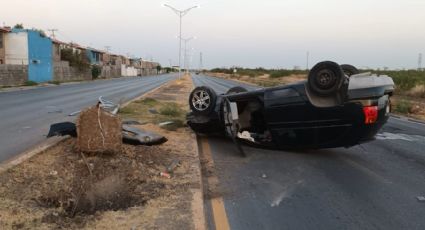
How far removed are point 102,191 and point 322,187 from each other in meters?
3.04

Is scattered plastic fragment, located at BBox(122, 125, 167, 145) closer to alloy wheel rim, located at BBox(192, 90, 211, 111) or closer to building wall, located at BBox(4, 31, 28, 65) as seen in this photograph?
alloy wheel rim, located at BBox(192, 90, 211, 111)

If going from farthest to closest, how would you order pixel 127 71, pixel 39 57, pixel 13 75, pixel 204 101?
pixel 127 71, pixel 39 57, pixel 13 75, pixel 204 101

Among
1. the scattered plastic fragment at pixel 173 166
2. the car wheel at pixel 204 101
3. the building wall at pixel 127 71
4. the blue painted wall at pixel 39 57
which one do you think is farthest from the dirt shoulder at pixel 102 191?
the building wall at pixel 127 71

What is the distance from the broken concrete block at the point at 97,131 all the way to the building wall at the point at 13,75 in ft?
116

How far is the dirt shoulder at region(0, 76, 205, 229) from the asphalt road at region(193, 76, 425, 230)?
46cm

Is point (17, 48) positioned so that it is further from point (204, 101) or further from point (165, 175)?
point (165, 175)

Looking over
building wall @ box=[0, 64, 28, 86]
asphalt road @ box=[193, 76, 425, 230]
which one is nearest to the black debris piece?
asphalt road @ box=[193, 76, 425, 230]

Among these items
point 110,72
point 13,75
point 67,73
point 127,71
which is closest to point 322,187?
point 13,75

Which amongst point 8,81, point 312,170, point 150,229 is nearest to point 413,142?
point 312,170

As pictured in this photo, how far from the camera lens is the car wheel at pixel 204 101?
33.8ft

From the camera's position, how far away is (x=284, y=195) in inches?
256

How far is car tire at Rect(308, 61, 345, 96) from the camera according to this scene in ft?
27.7

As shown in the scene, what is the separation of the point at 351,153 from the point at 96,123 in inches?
205

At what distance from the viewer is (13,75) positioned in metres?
42.1
